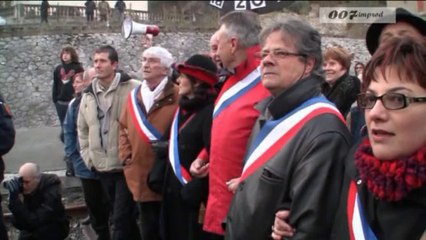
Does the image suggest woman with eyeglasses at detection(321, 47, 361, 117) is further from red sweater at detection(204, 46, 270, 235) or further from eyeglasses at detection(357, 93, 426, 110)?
eyeglasses at detection(357, 93, 426, 110)

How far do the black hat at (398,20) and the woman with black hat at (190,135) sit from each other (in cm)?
159

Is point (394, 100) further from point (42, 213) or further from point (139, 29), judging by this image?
point (139, 29)

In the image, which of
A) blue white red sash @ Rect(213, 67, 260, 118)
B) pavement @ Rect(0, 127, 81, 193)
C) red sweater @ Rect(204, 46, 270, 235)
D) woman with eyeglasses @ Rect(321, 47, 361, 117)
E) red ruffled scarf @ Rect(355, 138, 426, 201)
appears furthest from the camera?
pavement @ Rect(0, 127, 81, 193)

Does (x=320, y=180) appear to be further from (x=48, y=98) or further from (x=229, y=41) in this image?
(x=48, y=98)

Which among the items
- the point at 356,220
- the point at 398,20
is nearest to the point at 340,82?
the point at 398,20

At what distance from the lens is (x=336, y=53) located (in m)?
5.06

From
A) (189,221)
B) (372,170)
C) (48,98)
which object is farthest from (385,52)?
(48,98)

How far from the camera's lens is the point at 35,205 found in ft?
19.0

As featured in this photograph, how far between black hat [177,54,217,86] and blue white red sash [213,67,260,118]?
0.63m

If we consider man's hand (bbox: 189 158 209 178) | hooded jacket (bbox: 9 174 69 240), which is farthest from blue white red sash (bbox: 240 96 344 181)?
hooded jacket (bbox: 9 174 69 240)

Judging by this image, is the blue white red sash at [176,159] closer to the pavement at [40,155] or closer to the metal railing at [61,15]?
the pavement at [40,155]

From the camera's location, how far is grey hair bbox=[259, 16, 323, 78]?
303cm

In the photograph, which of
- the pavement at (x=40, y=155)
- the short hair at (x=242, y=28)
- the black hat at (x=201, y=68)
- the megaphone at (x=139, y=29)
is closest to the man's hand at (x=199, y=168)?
the black hat at (x=201, y=68)

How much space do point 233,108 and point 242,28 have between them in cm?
53
